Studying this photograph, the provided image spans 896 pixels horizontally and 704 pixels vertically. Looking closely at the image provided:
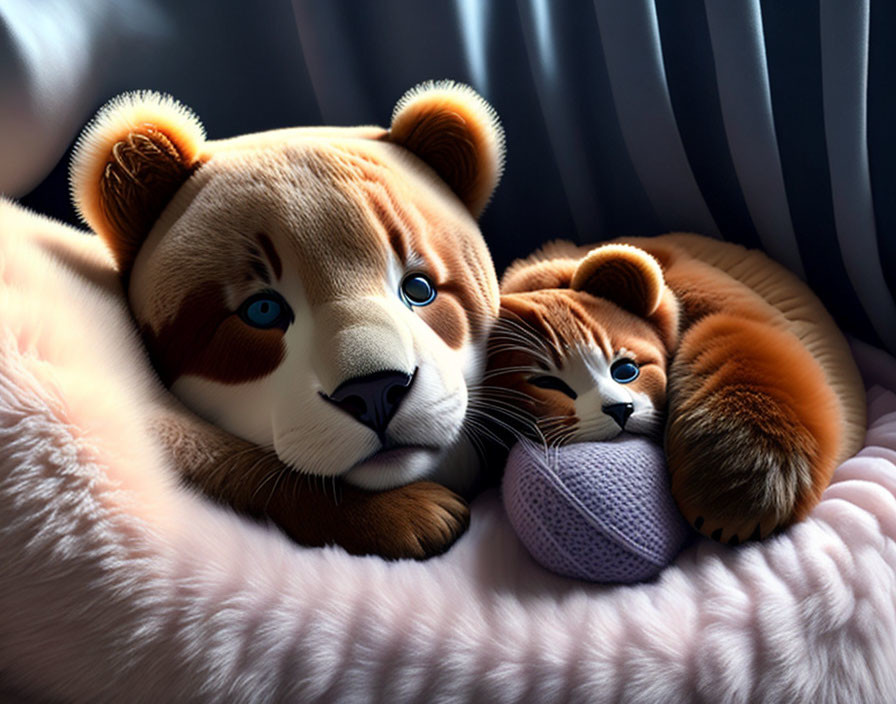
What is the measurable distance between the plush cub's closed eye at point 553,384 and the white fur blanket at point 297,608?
0.15 meters

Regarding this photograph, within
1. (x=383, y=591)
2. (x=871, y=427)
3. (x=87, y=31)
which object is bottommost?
(x=871, y=427)

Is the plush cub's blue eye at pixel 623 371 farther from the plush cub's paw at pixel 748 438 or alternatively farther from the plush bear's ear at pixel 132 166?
the plush bear's ear at pixel 132 166

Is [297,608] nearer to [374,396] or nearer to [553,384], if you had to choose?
[374,396]

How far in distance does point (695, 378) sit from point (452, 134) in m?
0.29

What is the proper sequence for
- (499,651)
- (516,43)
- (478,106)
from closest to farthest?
1. (499,651)
2. (478,106)
3. (516,43)

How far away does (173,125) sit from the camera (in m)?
0.62

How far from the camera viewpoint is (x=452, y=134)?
69cm

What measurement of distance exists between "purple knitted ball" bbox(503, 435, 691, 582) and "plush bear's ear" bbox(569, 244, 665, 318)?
0.15 m

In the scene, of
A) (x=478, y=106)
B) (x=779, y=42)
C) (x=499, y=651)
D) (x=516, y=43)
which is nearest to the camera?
(x=499, y=651)

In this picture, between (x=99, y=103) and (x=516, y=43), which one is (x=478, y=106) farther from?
(x=99, y=103)

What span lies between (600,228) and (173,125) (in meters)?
0.52

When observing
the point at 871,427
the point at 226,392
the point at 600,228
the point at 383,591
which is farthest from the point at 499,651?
the point at 600,228

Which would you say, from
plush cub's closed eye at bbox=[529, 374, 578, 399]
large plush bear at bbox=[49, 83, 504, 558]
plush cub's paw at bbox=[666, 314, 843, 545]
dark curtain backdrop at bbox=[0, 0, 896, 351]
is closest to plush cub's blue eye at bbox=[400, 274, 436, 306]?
large plush bear at bbox=[49, 83, 504, 558]

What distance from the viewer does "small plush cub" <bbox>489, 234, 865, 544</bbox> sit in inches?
21.8
